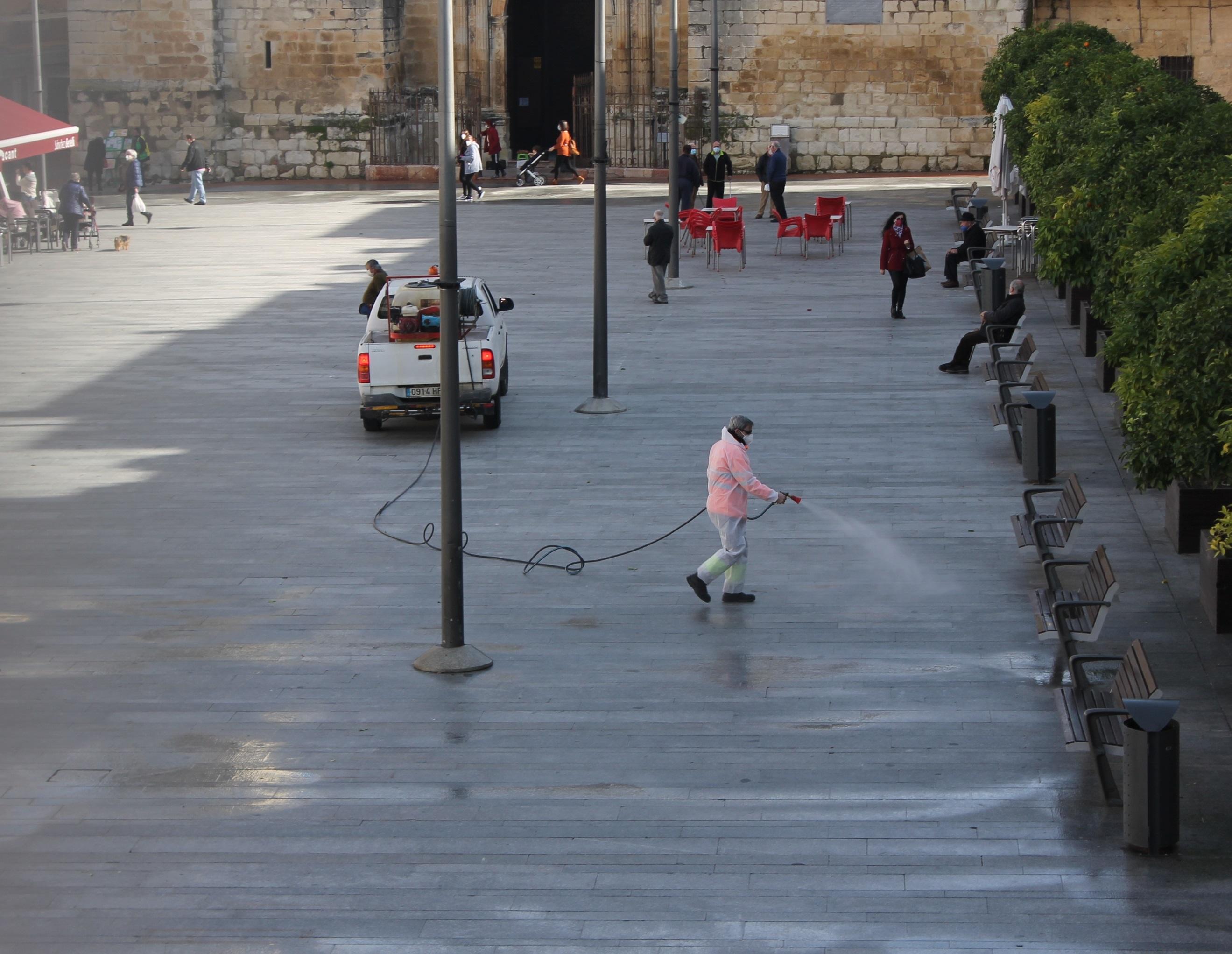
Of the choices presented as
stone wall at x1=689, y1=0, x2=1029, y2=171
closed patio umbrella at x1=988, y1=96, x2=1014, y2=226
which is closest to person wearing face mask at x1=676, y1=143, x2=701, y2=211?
closed patio umbrella at x1=988, y1=96, x2=1014, y2=226

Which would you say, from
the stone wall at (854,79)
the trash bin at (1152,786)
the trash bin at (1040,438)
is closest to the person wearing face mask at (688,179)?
the stone wall at (854,79)

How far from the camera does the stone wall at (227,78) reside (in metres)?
47.5

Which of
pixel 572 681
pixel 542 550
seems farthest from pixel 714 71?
pixel 572 681

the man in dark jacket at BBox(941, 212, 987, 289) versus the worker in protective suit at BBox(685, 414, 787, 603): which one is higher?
the man in dark jacket at BBox(941, 212, 987, 289)

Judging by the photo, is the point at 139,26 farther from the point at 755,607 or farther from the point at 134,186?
the point at 755,607

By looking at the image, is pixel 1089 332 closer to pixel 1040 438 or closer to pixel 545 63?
pixel 1040 438

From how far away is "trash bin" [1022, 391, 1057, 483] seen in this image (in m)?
16.0

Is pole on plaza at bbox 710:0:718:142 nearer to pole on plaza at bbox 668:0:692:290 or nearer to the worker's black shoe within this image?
pole on plaza at bbox 668:0:692:290

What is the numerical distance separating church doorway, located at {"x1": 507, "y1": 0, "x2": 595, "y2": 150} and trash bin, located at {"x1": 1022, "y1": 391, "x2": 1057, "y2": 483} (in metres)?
37.8

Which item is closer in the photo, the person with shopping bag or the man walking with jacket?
the person with shopping bag

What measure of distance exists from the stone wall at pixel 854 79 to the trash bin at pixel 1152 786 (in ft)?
131

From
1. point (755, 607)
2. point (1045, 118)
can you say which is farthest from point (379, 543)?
point (1045, 118)

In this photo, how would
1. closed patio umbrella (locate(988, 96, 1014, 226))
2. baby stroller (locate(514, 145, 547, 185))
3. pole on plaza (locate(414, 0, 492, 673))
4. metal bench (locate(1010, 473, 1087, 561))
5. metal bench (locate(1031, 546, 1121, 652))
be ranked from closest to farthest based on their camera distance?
metal bench (locate(1031, 546, 1121, 652)) < pole on plaza (locate(414, 0, 492, 673)) < metal bench (locate(1010, 473, 1087, 561)) < closed patio umbrella (locate(988, 96, 1014, 226)) < baby stroller (locate(514, 145, 547, 185))

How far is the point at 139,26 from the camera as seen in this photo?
4759 cm
